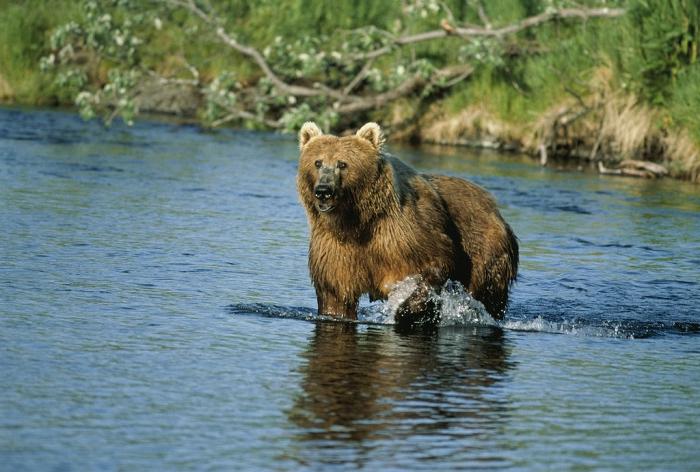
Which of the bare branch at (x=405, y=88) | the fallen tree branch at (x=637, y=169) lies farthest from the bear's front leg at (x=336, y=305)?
the bare branch at (x=405, y=88)

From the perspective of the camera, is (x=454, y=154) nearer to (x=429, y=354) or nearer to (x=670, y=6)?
(x=670, y=6)

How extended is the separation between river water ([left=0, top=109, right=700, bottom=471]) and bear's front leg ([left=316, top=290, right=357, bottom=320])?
12cm

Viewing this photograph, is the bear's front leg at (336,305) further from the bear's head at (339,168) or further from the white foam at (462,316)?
the bear's head at (339,168)

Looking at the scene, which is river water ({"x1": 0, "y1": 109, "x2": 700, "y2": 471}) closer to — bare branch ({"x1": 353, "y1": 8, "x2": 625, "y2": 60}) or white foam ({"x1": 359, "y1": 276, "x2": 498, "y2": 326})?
white foam ({"x1": 359, "y1": 276, "x2": 498, "y2": 326})

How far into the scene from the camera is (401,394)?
22.0 ft

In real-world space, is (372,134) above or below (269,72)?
below

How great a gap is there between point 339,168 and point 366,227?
0.45m

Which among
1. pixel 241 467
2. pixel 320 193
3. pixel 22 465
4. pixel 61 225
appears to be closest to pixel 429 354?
pixel 320 193

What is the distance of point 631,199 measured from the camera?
1711cm

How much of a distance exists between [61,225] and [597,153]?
11.7 meters

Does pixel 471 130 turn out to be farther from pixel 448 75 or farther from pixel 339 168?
pixel 339 168

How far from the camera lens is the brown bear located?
8.55 metres

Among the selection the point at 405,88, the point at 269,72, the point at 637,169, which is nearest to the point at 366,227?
the point at 637,169

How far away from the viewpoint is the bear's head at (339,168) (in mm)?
8430
